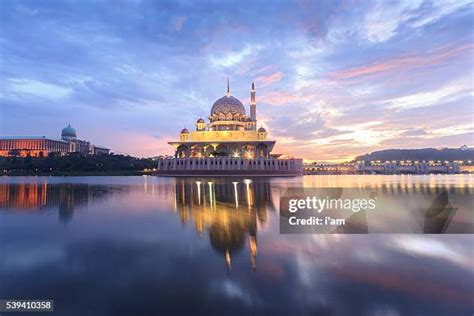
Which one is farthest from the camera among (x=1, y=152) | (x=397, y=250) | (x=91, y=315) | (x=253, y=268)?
(x=1, y=152)

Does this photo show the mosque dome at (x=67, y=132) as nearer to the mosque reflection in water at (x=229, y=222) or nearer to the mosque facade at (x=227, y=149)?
the mosque facade at (x=227, y=149)

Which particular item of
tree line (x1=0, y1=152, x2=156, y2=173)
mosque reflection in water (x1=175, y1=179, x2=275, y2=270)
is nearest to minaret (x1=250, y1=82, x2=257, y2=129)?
tree line (x1=0, y1=152, x2=156, y2=173)

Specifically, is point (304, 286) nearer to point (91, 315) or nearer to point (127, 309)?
point (127, 309)

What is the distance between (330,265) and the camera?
6074 millimetres

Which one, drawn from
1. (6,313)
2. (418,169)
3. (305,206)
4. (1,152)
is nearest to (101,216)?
(6,313)

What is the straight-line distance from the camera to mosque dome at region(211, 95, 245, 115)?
2721 inches

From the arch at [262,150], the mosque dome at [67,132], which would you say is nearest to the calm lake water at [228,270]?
the arch at [262,150]

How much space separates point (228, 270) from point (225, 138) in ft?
199

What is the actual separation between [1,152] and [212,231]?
386 ft

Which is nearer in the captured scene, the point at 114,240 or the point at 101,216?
the point at 114,240

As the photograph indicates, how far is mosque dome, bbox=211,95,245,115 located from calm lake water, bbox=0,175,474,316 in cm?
6020

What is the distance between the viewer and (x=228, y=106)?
69.4 meters

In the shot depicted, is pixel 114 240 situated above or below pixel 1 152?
below

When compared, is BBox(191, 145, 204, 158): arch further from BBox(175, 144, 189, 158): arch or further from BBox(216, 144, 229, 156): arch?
BBox(216, 144, 229, 156): arch
